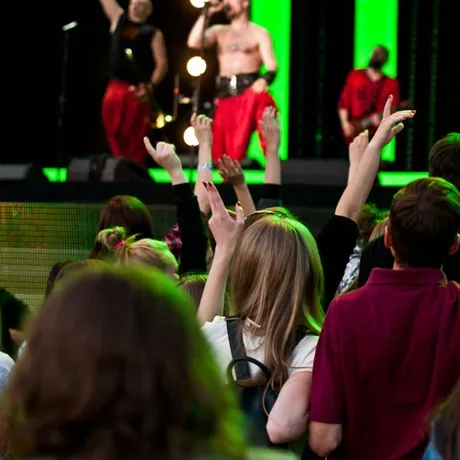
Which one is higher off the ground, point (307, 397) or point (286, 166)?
point (307, 397)

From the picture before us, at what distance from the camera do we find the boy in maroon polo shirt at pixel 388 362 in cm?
236

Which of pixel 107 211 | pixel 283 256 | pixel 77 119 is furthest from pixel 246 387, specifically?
pixel 77 119

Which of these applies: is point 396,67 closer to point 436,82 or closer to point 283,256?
point 436,82

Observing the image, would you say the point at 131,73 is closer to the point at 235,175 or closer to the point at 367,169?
the point at 235,175

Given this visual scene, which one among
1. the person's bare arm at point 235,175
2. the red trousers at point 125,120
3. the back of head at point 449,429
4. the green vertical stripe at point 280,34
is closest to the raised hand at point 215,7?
the red trousers at point 125,120

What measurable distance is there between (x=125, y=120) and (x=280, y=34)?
235 centimetres

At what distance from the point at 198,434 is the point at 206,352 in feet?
0.32

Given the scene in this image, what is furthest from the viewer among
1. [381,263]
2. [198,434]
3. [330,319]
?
[381,263]

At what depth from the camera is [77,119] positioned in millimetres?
12734

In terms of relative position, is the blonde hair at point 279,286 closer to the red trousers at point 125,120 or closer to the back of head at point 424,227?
the back of head at point 424,227

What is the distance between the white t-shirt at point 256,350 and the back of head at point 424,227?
28 centimetres

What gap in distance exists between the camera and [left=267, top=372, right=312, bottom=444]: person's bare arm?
7.84 ft

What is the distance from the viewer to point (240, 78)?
375 inches

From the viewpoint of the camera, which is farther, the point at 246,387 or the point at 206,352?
the point at 246,387
